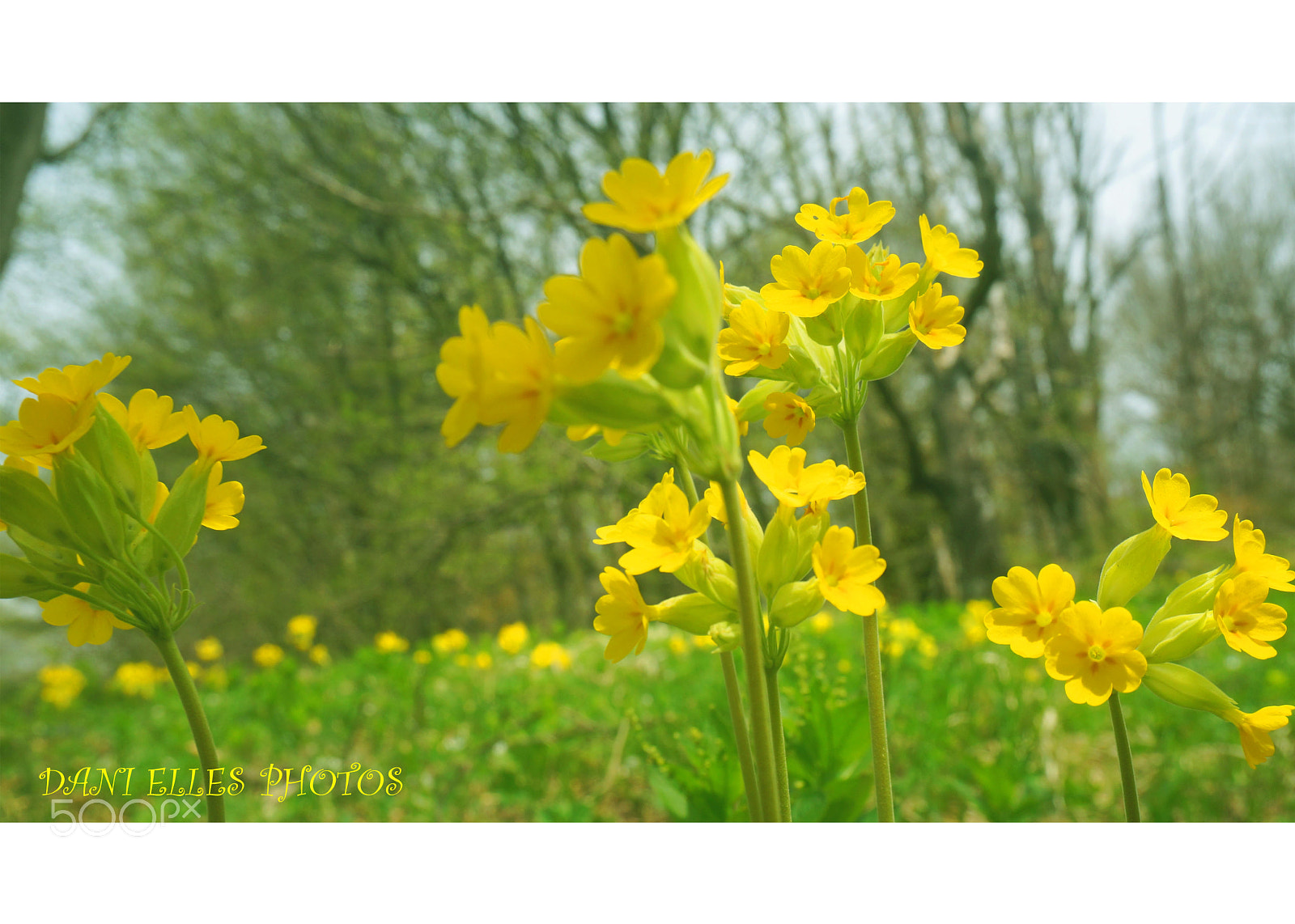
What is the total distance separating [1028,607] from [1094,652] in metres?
0.05

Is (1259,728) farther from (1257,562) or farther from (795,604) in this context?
(795,604)

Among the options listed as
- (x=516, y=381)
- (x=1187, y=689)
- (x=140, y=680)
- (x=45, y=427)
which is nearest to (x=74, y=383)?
(x=45, y=427)

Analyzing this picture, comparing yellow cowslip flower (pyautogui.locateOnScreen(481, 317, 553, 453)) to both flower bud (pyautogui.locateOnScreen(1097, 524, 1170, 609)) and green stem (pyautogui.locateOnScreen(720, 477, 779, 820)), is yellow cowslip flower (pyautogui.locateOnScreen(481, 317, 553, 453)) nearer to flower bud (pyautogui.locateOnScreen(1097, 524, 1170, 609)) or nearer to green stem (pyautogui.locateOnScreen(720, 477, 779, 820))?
green stem (pyautogui.locateOnScreen(720, 477, 779, 820))

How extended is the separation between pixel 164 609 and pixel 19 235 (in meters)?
5.85

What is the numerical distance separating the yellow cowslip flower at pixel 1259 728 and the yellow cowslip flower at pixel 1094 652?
11 cm

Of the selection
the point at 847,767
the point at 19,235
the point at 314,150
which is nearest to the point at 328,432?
the point at 314,150

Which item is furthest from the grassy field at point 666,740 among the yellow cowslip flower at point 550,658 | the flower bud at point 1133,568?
the flower bud at point 1133,568

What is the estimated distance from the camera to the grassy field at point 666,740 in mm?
769

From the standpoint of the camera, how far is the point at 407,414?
4137 millimetres

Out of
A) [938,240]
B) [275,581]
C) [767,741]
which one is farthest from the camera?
[275,581]

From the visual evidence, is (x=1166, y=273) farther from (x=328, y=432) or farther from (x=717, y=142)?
(x=328, y=432)

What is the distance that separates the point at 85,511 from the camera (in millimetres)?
399

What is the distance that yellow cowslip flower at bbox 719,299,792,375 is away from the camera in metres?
0.50

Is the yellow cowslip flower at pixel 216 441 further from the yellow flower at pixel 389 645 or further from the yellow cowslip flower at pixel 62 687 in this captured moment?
the yellow cowslip flower at pixel 62 687
